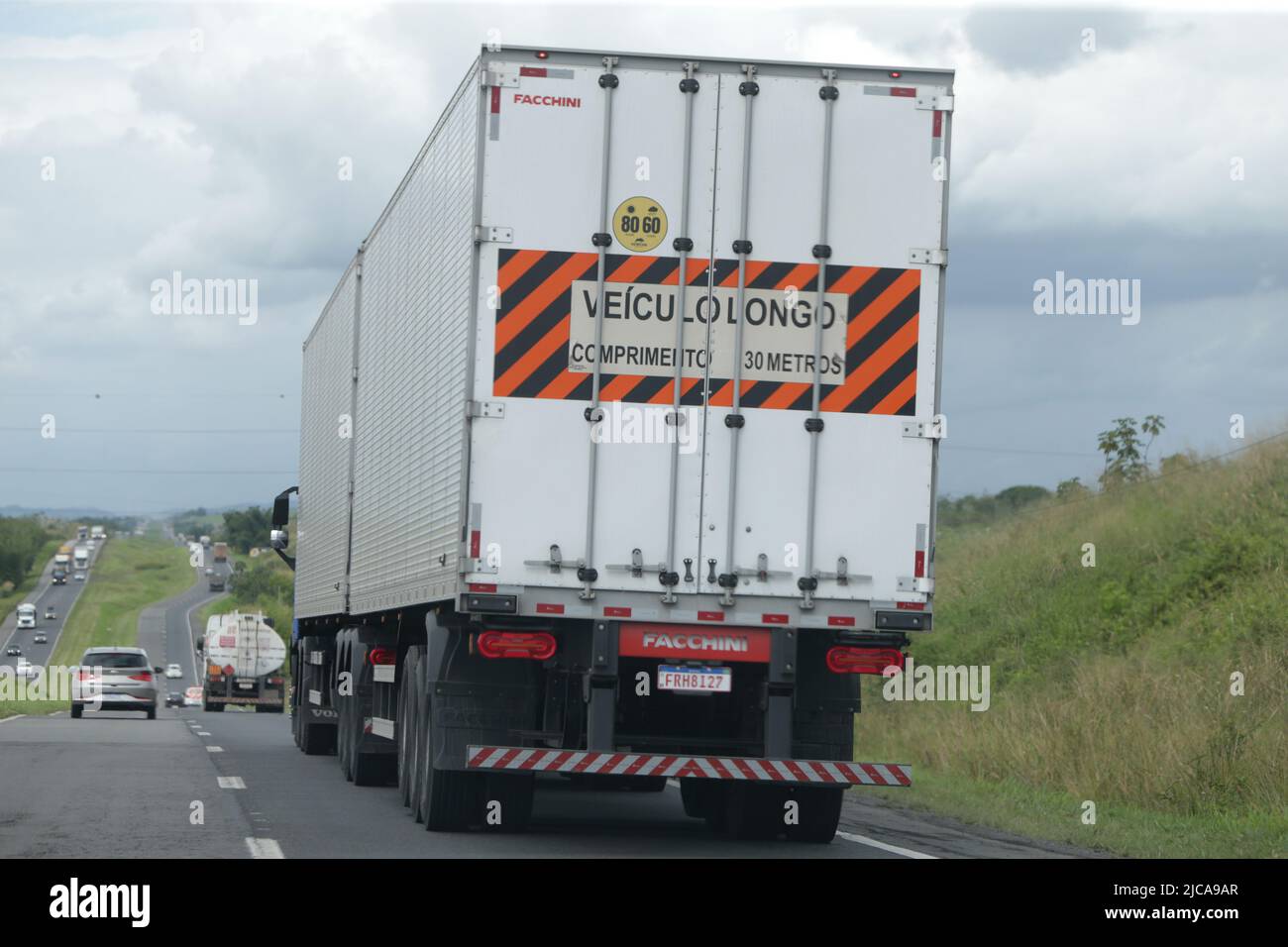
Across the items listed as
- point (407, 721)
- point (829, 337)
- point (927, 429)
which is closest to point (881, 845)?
point (927, 429)

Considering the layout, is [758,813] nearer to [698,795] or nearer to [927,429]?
[698,795]

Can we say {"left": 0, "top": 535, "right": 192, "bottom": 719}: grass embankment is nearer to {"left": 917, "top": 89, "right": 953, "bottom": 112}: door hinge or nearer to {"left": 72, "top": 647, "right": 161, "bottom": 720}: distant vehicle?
{"left": 72, "top": 647, "right": 161, "bottom": 720}: distant vehicle

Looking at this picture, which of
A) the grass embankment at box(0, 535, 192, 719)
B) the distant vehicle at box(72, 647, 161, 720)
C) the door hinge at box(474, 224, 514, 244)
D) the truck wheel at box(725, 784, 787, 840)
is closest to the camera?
the door hinge at box(474, 224, 514, 244)

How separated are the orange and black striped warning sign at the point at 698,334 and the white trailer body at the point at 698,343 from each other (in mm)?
14

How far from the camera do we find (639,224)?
12227 millimetres

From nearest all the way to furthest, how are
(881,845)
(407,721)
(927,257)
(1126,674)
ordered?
1. (927,257)
2. (881,845)
3. (407,721)
4. (1126,674)

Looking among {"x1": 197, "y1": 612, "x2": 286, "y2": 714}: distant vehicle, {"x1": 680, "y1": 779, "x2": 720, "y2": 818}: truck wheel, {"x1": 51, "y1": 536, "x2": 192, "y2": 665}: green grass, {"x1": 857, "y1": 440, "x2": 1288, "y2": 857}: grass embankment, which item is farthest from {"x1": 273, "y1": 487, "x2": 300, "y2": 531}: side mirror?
{"x1": 51, "y1": 536, "x2": 192, "y2": 665}: green grass

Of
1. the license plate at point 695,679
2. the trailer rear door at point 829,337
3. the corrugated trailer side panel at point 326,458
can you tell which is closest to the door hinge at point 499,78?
the trailer rear door at point 829,337

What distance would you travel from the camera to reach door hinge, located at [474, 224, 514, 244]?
12188 mm

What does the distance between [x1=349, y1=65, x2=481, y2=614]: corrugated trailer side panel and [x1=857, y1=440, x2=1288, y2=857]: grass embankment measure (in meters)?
5.08

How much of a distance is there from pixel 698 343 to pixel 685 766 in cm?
267

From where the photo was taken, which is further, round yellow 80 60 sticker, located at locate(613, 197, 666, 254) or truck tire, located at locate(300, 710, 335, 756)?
truck tire, located at locate(300, 710, 335, 756)

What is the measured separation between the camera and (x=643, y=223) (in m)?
12.2
